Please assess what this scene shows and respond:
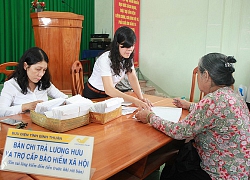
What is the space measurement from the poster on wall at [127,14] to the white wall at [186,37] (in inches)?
5.6

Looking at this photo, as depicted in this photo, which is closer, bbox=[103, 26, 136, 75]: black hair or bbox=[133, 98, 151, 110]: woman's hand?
bbox=[133, 98, 151, 110]: woman's hand

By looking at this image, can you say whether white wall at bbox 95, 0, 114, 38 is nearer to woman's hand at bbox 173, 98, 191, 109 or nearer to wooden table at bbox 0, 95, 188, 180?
woman's hand at bbox 173, 98, 191, 109

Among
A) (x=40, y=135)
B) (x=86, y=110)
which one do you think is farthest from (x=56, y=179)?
(x=86, y=110)

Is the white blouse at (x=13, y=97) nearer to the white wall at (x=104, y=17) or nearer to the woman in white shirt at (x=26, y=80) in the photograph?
the woman in white shirt at (x=26, y=80)

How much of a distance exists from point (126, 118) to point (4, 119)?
2.30 ft

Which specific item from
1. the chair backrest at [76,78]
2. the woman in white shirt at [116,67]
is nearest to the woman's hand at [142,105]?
the woman in white shirt at [116,67]

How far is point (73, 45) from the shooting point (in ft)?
10.2

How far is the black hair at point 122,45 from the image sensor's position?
1.90m

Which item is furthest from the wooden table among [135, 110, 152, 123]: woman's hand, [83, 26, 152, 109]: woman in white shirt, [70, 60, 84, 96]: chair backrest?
[70, 60, 84, 96]: chair backrest

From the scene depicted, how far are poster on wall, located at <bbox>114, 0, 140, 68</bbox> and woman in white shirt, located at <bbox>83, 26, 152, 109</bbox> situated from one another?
2.55 metres

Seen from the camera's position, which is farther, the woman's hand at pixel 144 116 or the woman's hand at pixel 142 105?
the woman's hand at pixel 142 105

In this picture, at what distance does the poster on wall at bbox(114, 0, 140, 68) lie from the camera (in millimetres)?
4457

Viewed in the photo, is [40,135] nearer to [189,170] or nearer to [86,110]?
[86,110]

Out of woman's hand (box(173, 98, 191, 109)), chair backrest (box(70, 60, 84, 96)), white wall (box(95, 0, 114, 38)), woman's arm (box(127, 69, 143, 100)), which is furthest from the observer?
white wall (box(95, 0, 114, 38))
